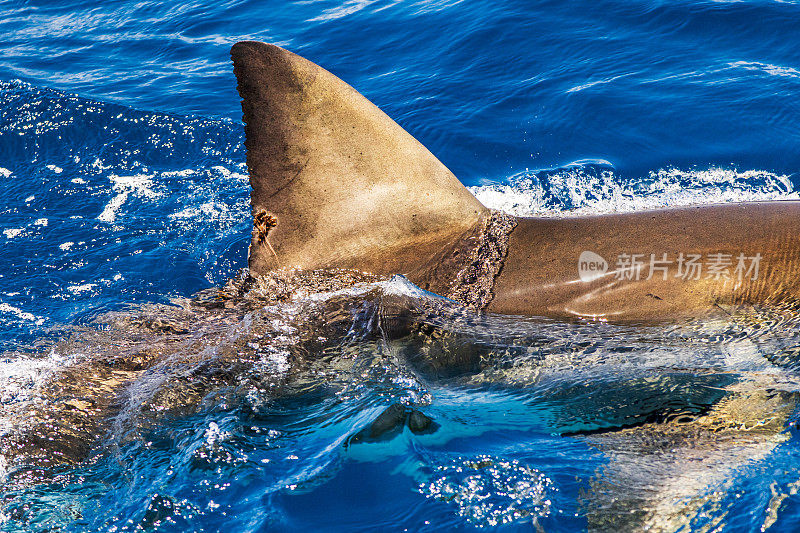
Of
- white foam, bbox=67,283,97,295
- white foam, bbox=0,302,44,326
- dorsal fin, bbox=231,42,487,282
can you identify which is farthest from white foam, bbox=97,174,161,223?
dorsal fin, bbox=231,42,487,282

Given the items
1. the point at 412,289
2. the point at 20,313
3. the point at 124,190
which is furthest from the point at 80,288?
the point at 412,289

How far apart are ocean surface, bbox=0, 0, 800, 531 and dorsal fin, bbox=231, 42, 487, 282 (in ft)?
1.00

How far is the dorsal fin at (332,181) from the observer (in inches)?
163

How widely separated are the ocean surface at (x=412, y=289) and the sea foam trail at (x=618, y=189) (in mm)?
28


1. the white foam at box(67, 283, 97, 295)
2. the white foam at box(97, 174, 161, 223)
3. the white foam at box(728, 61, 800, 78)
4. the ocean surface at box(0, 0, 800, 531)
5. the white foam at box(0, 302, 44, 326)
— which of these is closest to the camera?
the ocean surface at box(0, 0, 800, 531)

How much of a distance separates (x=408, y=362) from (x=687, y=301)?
4.79 ft

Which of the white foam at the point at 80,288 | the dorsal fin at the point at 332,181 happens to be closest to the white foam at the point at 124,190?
the white foam at the point at 80,288

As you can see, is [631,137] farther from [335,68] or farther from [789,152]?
[335,68]

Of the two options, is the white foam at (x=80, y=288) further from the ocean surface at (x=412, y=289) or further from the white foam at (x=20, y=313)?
the white foam at (x=20, y=313)

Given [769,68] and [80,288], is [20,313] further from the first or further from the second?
[769,68]

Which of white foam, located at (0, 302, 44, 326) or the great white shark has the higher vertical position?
the great white shark

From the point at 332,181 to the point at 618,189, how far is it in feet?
11.3

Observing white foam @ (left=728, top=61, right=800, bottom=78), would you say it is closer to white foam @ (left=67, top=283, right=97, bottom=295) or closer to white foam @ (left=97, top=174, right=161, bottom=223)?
white foam @ (left=97, top=174, right=161, bottom=223)

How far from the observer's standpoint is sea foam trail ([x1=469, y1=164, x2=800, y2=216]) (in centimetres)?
642
